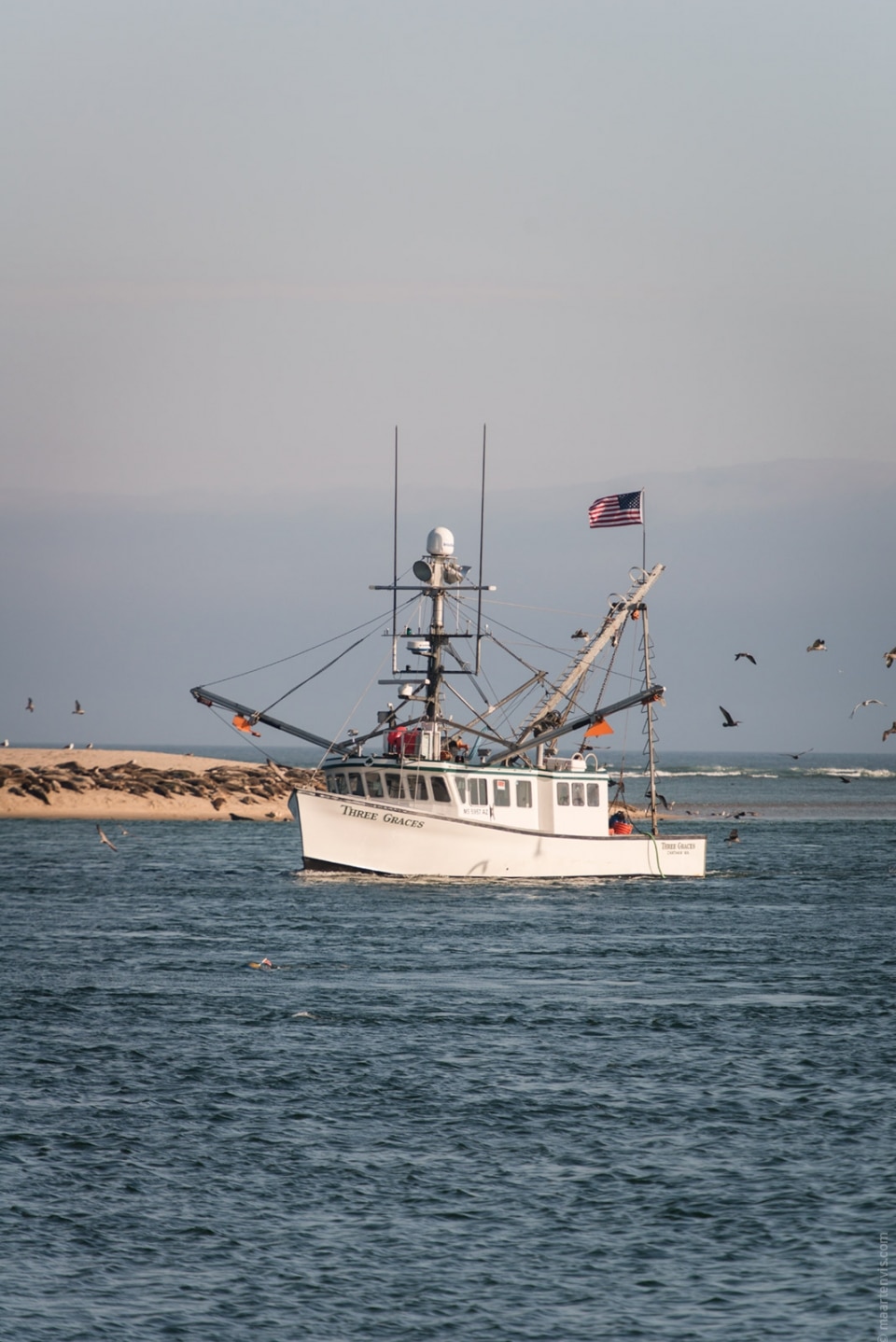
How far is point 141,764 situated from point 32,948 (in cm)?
7796

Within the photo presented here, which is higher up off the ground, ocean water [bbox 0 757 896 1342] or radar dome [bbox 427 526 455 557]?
radar dome [bbox 427 526 455 557]

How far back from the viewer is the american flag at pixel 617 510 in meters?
59.2

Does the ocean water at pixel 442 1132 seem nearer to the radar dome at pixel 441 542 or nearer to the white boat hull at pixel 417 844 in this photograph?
the white boat hull at pixel 417 844

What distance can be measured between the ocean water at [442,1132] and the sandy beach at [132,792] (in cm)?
5186

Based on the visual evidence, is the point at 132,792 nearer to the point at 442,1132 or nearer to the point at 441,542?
the point at 441,542

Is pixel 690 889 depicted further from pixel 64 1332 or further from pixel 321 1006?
pixel 64 1332

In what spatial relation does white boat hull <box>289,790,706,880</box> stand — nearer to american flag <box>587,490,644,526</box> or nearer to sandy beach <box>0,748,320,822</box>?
american flag <box>587,490,644,526</box>

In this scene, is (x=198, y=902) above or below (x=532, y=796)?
below

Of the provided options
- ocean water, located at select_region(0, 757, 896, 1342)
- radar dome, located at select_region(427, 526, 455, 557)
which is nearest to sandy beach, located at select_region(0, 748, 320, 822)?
radar dome, located at select_region(427, 526, 455, 557)

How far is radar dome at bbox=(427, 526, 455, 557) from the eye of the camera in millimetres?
58094

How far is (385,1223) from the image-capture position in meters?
18.8

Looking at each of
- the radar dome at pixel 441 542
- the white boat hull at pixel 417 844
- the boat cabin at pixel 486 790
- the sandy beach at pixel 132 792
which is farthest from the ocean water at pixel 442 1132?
the sandy beach at pixel 132 792

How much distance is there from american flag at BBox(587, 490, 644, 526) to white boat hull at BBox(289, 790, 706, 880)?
11.9 metres

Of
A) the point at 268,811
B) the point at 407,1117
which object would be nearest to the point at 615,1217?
the point at 407,1117
